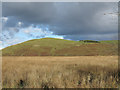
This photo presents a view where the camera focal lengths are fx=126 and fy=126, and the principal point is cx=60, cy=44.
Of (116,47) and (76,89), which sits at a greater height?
(116,47)

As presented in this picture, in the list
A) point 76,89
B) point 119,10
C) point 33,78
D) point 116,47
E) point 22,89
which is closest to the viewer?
point 76,89

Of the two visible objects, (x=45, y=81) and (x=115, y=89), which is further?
(x=45, y=81)

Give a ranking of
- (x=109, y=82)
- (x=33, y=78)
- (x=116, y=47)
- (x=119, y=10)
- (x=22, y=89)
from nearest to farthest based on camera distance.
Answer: (x=22, y=89) → (x=109, y=82) → (x=33, y=78) → (x=119, y=10) → (x=116, y=47)

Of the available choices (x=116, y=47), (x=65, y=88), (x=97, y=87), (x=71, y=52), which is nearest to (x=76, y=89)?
(x=65, y=88)

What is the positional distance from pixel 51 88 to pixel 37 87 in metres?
0.58

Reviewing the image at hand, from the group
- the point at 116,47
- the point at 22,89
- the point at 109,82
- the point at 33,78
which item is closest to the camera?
the point at 22,89

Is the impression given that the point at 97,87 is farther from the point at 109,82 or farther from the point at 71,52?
the point at 71,52

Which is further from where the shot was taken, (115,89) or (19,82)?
(19,82)

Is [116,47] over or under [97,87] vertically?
over

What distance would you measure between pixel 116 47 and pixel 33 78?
599cm

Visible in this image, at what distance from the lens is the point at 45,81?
579 cm

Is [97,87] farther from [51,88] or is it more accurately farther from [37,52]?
[37,52]

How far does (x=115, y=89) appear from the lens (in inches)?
195

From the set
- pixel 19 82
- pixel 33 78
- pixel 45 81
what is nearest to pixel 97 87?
pixel 45 81
